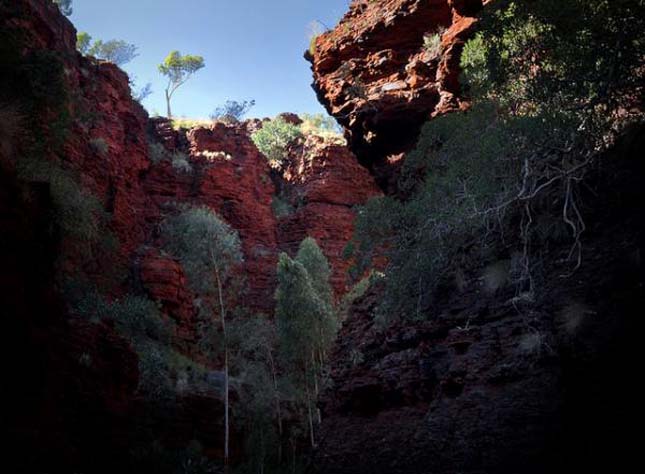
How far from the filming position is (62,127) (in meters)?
14.7

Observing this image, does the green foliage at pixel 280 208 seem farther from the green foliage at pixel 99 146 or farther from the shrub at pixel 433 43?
Answer: the shrub at pixel 433 43

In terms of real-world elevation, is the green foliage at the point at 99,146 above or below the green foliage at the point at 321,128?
below

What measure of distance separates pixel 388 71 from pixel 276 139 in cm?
2363

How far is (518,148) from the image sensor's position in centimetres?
1056

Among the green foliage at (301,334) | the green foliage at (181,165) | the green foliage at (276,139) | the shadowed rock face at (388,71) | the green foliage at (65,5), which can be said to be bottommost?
the green foliage at (301,334)

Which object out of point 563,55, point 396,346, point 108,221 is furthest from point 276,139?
point 563,55

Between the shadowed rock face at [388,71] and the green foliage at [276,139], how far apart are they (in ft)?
67.2

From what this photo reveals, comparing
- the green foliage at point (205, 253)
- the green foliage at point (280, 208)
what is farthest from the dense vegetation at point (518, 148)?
the green foliage at point (280, 208)

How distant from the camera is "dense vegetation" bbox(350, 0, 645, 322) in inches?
360

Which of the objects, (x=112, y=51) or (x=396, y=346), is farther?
(x=112, y=51)

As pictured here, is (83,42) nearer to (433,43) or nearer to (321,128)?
(321,128)

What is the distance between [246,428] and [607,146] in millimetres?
16973

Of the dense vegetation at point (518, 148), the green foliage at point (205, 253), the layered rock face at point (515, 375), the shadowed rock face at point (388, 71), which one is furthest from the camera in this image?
the green foliage at point (205, 253)

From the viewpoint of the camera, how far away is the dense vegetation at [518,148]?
915 centimetres
